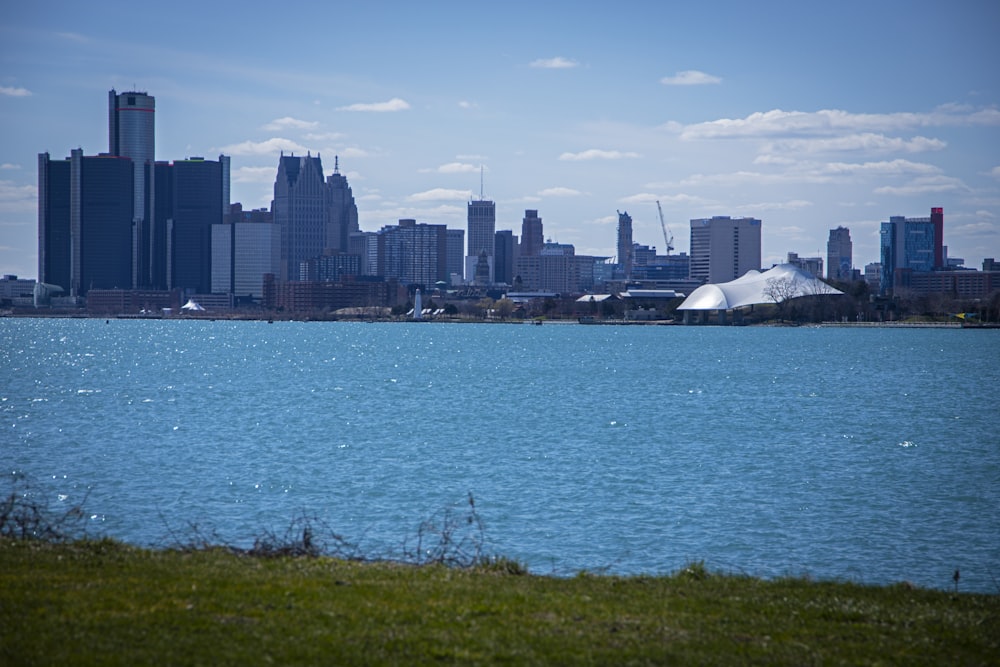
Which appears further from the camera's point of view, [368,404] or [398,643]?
[368,404]

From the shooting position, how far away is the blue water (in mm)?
18547

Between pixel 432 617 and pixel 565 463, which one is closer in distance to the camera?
pixel 432 617

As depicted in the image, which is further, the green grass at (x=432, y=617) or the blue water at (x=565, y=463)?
the blue water at (x=565, y=463)

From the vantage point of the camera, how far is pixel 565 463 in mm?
28469

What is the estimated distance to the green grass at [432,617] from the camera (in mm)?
8953

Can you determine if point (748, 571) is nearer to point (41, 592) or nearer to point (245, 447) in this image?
point (41, 592)

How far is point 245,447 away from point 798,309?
176 metres

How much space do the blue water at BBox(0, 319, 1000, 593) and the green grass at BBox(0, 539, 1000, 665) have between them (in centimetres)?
449

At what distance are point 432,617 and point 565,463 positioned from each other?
18.6 m

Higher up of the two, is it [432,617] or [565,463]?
[432,617]

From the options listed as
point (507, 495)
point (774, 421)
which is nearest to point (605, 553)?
point (507, 495)

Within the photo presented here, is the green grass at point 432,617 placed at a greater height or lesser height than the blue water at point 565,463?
greater

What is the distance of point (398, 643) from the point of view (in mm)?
9180

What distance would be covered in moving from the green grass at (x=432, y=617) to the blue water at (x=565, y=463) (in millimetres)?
4492
